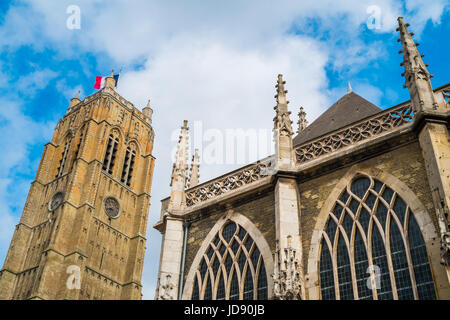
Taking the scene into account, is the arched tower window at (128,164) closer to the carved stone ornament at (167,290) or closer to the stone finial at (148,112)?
the stone finial at (148,112)

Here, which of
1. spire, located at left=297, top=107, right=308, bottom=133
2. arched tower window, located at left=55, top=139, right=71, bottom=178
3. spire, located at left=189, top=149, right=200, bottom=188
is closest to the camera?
spire, located at left=189, top=149, right=200, bottom=188

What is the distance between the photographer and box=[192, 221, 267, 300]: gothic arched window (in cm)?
1391

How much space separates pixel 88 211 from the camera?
52625 millimetres

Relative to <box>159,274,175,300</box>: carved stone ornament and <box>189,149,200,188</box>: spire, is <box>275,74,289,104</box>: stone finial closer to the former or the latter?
<box>189,149,200,188</box>: spire

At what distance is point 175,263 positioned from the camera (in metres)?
15.5

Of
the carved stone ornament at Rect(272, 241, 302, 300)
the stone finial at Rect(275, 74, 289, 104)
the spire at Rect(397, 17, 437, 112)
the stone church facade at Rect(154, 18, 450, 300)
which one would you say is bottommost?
the carved stone ornament at Rect(272, 241, 302, 300)

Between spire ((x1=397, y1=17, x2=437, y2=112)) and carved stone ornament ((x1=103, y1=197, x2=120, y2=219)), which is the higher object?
carved stone ornament ((x1=103, y1=197, x2=120, y2=219))

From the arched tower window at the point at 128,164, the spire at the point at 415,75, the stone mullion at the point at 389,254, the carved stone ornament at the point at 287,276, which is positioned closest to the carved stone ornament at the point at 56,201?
the arched tower window at the point at 128,164

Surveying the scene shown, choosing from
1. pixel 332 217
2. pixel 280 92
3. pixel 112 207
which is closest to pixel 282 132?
pixel 280 92

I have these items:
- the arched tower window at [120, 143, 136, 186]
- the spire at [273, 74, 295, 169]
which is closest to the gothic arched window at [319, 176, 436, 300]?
the spire at [273, 74, 295, 169]

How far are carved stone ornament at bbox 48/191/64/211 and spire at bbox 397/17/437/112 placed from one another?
4730 cm

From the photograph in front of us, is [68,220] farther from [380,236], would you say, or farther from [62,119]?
[380,236]

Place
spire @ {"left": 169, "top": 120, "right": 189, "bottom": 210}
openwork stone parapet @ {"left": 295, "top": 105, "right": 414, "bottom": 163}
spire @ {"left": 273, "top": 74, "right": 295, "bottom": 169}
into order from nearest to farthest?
openwork stone parapet @ {"left": 295, "top": 105, "right": 414, "bottom": 163} < spire @ {"left": 273, "top": 74, "right": 295, "bottom": 169} < spire @ {"left": 169, "top": 120, "right": 189, "bottom": 210}
